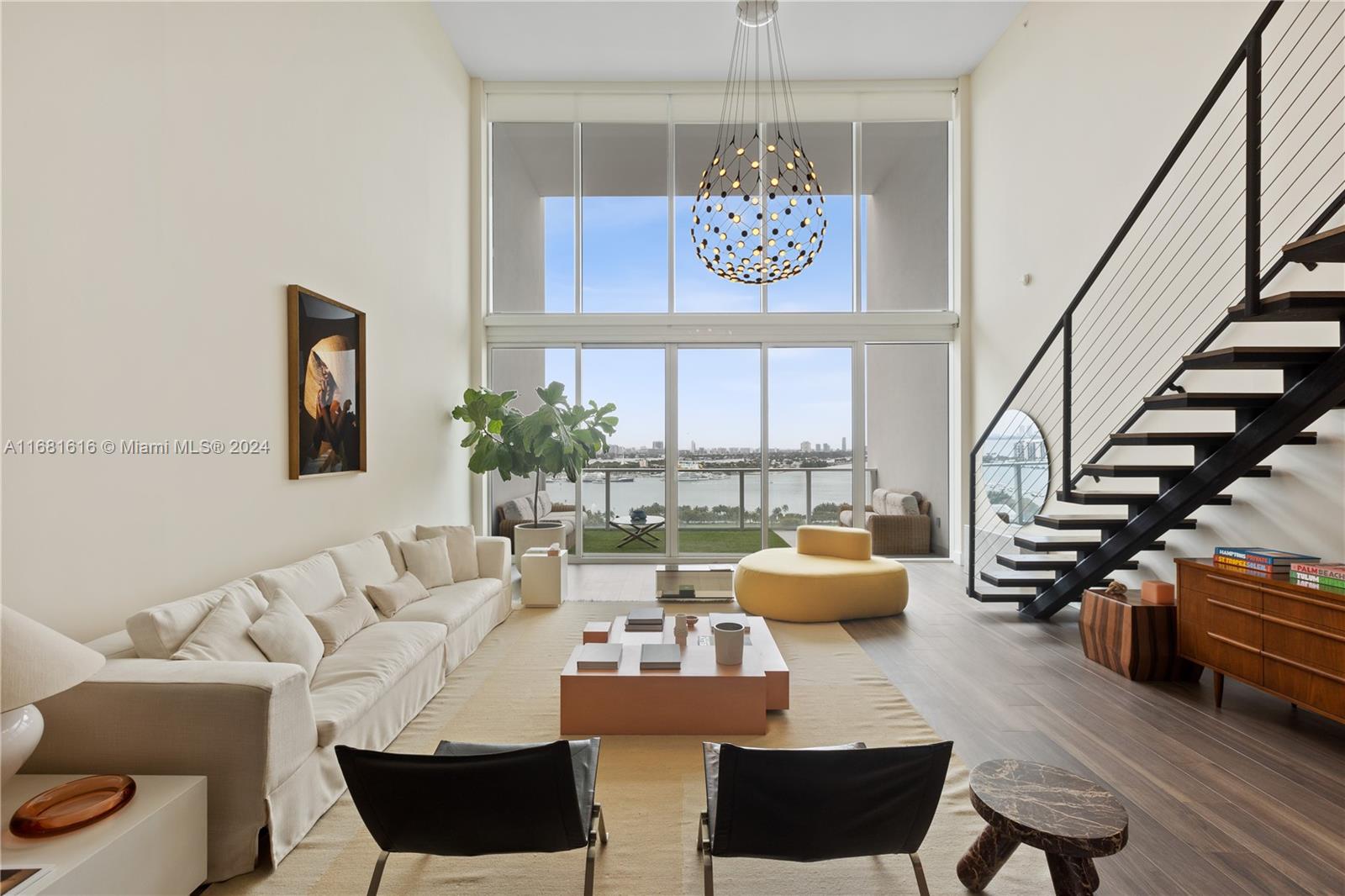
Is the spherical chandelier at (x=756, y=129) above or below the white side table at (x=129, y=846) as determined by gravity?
above

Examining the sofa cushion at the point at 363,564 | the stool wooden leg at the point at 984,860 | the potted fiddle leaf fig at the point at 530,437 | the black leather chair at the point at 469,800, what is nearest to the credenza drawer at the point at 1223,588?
the stool wooden leg at the point at 984,860

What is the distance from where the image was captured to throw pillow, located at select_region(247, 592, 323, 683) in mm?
3025

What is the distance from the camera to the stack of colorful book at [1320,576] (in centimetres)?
312

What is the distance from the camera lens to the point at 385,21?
18.9 ft

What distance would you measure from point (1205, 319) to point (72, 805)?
625cm

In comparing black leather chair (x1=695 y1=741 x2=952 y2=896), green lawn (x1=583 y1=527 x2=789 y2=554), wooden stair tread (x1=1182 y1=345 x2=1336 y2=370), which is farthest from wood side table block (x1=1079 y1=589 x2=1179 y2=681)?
green lawn (x1=583 y1=527 x2=789 y2=554)

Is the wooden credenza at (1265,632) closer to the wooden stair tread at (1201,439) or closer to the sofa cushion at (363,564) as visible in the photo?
the wooden stair tread at (1201,439)

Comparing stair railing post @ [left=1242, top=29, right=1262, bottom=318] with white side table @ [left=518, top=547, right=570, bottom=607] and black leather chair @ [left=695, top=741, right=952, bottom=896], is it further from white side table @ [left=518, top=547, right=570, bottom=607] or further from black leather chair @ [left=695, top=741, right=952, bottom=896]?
white side table @ [left=518, top=547, right=570, bottom=607]

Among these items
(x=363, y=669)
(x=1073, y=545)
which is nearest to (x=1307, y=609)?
(x=1073, y=545)

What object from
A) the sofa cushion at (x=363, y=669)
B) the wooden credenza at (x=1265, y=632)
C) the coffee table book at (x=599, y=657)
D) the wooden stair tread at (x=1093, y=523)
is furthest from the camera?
the wooden stair tread at (x=1093, y=523)

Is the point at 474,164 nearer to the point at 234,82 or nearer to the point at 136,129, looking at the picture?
the point at 234,82

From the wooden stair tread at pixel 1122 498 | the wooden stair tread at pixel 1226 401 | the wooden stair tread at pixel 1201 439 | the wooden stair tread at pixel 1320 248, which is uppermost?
the wooden stair tread at pixel 1320 248

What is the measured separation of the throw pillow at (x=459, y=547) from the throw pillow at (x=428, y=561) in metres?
0.13

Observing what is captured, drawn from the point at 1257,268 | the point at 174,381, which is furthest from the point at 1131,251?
the point at 174,381
